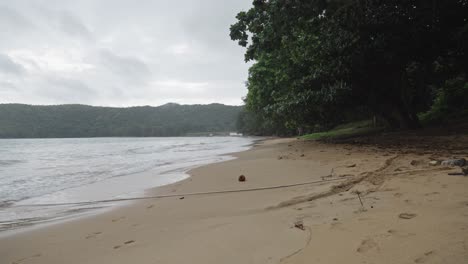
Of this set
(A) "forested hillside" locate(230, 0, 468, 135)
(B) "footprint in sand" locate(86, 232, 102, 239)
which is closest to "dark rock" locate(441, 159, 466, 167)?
(B) "footprint in sand" locate(86, 232, 102, 239)

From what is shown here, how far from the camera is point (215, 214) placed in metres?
3.81

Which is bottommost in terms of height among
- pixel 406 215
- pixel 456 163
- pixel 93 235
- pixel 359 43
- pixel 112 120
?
pixel 93 235

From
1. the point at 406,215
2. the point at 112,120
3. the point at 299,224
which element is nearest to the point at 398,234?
the point at 406,215

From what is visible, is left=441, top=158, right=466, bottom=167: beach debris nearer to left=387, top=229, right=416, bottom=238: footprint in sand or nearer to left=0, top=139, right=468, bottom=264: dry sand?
left=0, top=139, right=468, bottom=264: dry sand

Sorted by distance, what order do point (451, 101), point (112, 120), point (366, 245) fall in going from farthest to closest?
point (112, 120) → point (451, 101) → point (366, 245)

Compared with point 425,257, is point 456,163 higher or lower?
higher

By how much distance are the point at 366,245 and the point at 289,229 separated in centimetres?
76

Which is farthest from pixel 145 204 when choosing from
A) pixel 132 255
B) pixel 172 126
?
pixel 172 126

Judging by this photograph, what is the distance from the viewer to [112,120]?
4717 inches

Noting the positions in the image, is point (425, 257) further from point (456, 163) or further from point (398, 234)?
point (456, 163)

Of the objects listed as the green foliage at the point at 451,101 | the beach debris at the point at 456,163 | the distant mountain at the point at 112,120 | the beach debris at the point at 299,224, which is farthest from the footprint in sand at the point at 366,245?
the distant mountain at the point at 112,120

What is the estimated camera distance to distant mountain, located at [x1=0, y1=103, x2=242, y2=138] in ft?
313

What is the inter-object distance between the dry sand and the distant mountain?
4485 inches

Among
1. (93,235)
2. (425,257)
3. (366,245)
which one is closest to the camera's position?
(425,257)
